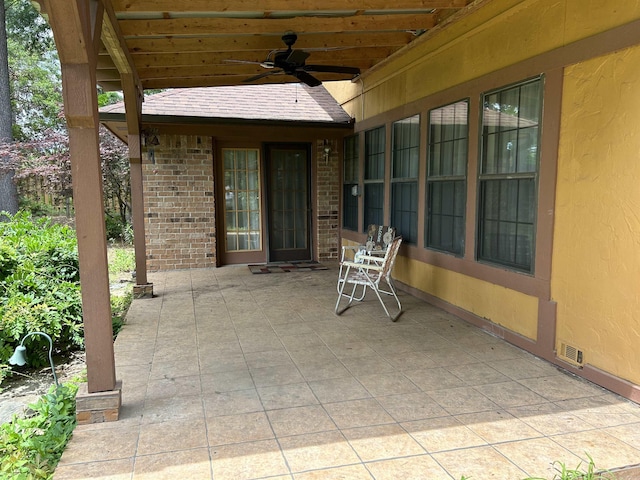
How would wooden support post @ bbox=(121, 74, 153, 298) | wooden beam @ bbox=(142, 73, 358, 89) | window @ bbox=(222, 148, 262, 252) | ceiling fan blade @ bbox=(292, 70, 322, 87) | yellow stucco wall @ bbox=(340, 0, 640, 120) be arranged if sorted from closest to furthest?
1. yellow stucco wall @ bbox=(340, 0, 640, 120)
2. ceiling fan blade @ bbox=(292, 70, 322, 87)
3. wooden support post @ bbox=(121, 74, 153, 298)
4. wooden beam @ bbox=(142, 73, 358, 89)
5. window @ bbox=(222, 148, 262, 252)

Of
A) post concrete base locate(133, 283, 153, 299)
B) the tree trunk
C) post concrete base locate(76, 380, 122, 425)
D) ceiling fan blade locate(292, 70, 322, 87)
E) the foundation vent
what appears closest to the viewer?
post concrete base locate(76, 380, 122, 425)

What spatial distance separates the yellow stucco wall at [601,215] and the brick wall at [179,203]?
212 inches

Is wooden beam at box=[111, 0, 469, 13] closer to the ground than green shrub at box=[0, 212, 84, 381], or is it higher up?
higher up

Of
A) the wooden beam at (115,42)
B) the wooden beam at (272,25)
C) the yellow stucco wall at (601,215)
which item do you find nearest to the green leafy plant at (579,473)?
the yellow stucco wall at (601,215)

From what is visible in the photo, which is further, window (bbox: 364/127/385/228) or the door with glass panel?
the door with glass panel

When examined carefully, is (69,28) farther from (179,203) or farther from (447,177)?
(179,203)

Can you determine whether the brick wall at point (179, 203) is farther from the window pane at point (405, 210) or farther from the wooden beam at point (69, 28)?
the wooden beam at point (69, 28)

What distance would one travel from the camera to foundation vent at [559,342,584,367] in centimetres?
308

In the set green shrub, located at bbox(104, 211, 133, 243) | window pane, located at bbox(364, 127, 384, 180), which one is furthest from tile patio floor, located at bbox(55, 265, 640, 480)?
green shrub, located at bbox(104, 211, 133, 243)

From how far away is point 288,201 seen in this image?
783 centimetres

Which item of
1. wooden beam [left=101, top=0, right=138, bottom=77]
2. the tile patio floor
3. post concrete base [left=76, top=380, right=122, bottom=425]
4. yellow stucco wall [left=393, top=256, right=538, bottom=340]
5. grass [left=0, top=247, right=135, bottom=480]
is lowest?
grass [left=0, top=247, right=135, bottom=480]

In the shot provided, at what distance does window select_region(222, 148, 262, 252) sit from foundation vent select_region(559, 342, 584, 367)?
543 cm

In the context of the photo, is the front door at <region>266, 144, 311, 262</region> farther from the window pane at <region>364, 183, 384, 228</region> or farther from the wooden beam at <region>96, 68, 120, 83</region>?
the wooden beam at <region>96, 68, 120, 83</region>

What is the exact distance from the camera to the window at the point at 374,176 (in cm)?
620
